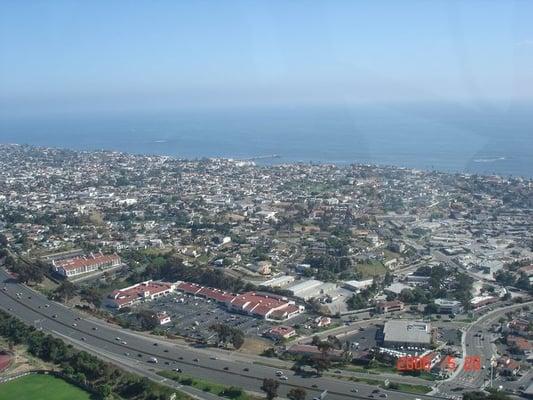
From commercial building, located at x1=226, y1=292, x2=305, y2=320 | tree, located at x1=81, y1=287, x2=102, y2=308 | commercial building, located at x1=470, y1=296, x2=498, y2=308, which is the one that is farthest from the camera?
tree, located at x1=81, y1=287, x2=102, y2=308

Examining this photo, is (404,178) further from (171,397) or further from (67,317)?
(171,397)

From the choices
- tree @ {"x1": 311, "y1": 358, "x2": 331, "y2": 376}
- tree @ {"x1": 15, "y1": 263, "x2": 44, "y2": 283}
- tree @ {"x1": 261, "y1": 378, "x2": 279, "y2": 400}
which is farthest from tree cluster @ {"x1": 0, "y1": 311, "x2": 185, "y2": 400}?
tree @ {"x1": 15, "y1": 263, "x2": 44, "y2": 283}

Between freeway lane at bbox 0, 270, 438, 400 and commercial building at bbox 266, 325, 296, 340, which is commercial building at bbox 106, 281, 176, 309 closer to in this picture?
freeway lane at bbox 0, 270, 438, 400

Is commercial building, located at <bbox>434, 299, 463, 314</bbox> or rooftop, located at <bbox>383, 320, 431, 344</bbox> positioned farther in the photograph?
commercial building, located at <bbox>434, 299, 463, 314</bbox>

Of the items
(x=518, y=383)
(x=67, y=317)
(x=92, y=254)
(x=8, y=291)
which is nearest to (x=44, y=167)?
(x=92, y=254)

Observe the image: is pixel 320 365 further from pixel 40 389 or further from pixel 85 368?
pixel 40 389

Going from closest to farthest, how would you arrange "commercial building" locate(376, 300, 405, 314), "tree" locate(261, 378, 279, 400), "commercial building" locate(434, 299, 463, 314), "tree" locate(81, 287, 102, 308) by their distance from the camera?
"tree" locate(261, 378, 279, 400) → "commercial building" locate(434, 299, 463, 314) → "commercial building" locate(376, 300, 405, 314) → "tree" locate(81, 287, 102, 308)

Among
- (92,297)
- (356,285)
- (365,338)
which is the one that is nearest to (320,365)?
(365,338)
